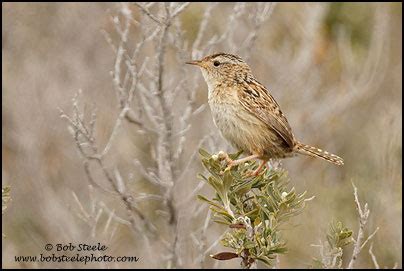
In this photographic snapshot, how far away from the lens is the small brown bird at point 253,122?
466 centimetres

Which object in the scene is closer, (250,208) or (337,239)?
(337,239)

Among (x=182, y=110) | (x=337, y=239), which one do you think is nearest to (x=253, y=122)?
(x=337, y=239)

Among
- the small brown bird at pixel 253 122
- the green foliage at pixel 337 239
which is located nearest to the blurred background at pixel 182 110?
the small brown bird at pixel 253 122

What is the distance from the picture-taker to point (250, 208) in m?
3.70

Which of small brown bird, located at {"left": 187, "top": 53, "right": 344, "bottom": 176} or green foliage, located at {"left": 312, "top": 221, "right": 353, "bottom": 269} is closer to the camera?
green foliage, located at {"left": 312, "top": 221, "right": 353, "bottom": 269}

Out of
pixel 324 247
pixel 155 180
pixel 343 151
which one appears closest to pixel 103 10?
pixel 343 151

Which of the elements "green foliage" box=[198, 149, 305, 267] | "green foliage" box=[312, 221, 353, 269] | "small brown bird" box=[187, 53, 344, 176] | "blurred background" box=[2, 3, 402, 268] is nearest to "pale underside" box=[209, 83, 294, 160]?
"small brown bird" box=[187, 53, 344, 176]

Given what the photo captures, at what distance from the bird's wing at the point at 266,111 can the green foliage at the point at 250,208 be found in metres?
1.00

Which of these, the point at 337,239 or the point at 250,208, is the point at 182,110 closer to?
the point at 250,208

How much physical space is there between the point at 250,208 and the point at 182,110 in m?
3.43

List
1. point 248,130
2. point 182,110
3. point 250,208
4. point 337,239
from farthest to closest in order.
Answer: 1. point 182,110
2. point 248,130
3. point 250,208
4. point 337,239

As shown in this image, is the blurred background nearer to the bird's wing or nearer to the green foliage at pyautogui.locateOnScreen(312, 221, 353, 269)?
the bird's wing

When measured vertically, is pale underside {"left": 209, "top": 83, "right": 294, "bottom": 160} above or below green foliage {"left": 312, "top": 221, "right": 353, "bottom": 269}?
above

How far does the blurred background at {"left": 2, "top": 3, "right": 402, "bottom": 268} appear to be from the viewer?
23.3ft
